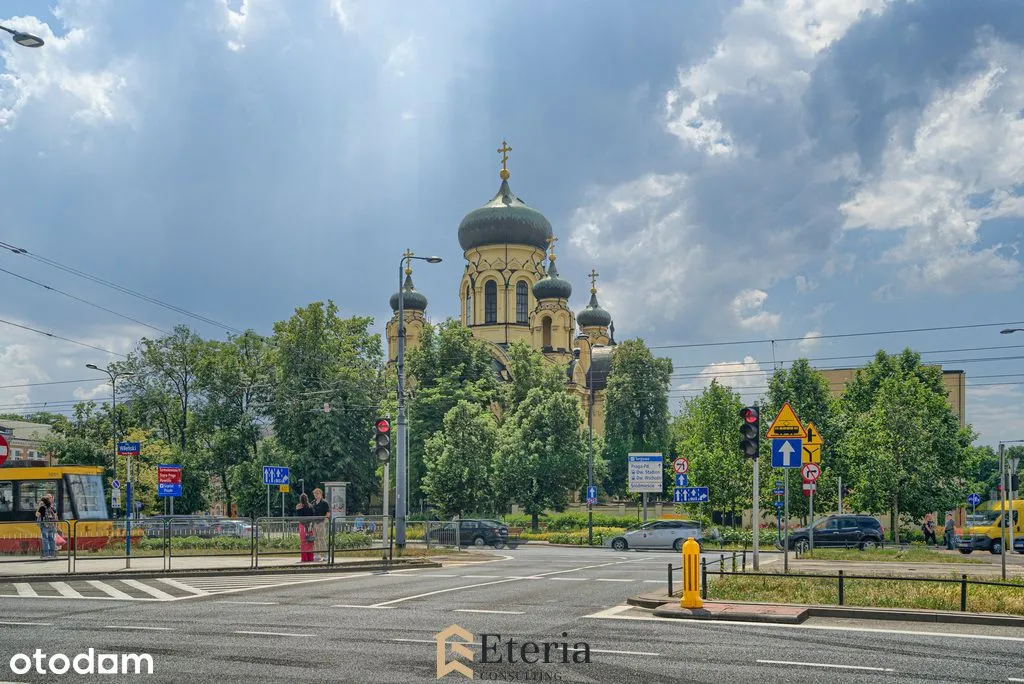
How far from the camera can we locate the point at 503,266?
89.0m

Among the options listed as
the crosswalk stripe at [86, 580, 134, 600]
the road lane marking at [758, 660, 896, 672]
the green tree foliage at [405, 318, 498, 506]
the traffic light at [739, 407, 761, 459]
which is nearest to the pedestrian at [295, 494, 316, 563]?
the crosswalk stripe at [86, 580, 134, 600]

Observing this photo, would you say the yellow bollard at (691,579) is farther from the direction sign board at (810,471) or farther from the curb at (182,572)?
the direction sign board at (810,471)

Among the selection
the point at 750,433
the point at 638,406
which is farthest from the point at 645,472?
the point at 750,433

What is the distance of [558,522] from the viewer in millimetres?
61875

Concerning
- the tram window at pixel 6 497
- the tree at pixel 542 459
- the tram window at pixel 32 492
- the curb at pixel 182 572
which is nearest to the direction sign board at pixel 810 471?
the curb at pixel 182 572

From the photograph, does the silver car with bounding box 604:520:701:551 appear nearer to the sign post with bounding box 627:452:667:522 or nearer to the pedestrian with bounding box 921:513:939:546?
the sign post with bounding box 627:452:667:522

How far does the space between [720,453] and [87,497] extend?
30.7 m

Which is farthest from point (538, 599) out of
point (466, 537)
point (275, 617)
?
point (466, 537)

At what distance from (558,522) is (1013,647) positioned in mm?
50334

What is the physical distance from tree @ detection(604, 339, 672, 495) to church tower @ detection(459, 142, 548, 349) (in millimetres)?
16952

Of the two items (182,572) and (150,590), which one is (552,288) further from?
(150,590)

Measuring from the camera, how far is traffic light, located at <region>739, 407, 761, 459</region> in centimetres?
2006

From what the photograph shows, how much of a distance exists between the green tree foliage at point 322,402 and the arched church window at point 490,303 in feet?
96.0

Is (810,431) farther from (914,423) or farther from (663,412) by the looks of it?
(663,412)
